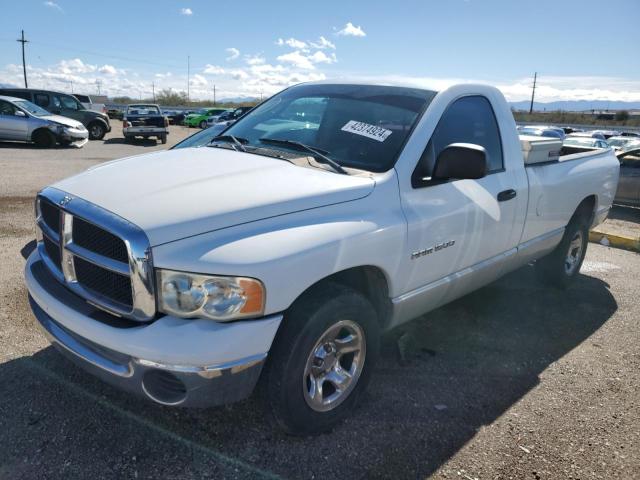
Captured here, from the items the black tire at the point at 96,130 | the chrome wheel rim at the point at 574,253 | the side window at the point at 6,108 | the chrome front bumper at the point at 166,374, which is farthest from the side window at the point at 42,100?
the chrome front bumper at the point at 166,374

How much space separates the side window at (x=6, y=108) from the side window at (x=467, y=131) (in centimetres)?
1673

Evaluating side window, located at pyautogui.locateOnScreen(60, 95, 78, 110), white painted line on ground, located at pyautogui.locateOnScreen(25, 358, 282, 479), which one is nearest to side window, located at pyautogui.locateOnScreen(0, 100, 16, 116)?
side window, located at pyautogui.locateOnScreen(60, 95, 78, 110)

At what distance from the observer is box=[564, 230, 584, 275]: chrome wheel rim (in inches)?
201

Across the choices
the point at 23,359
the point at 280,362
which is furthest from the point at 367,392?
the point at 23,359

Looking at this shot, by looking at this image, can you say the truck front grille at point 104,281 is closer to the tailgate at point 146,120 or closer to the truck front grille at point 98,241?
the truck front grille at point 98,241

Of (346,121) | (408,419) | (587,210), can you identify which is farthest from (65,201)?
(587,210)

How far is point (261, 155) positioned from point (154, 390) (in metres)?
1.56

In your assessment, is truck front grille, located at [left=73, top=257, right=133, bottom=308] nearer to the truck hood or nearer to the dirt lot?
the truck hood

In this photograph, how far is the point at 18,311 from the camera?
3.97 meters

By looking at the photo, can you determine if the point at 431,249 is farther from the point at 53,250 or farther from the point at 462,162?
the point at 53,250

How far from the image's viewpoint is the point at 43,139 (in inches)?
644

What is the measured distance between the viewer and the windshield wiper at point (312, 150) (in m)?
2.90

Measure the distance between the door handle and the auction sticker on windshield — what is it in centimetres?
103

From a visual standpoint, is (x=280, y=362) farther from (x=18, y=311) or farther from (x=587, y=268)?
(x=587, y=268)
